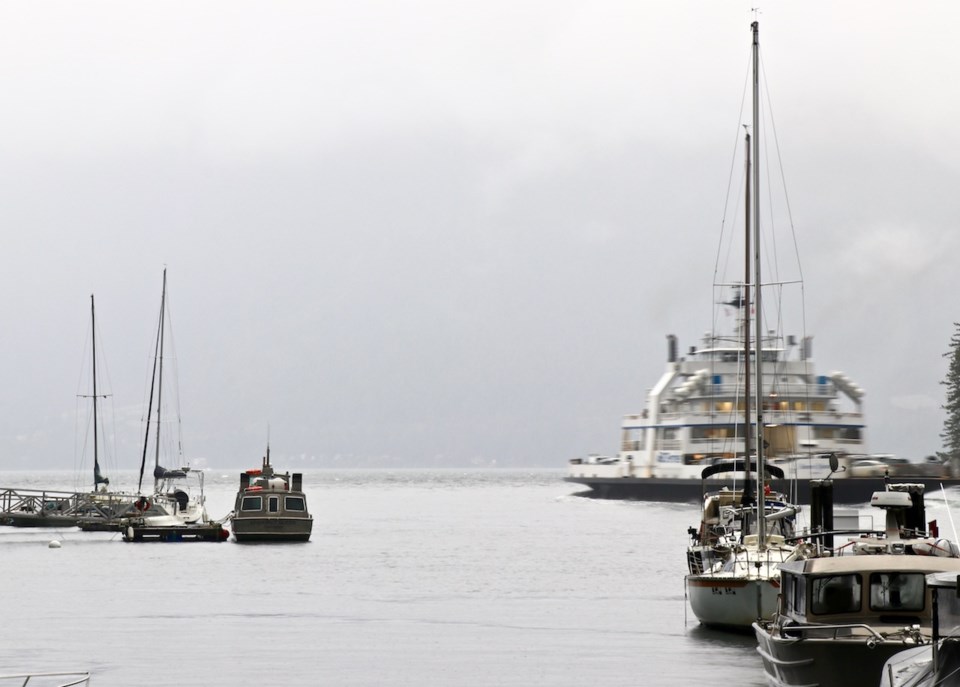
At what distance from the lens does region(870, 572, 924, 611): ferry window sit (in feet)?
71.4

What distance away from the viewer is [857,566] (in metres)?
22.0

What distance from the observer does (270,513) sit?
6825 centimetres

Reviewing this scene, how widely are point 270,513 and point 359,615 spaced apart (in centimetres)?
2787

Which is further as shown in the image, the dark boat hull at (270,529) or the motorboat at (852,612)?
the dark boat hull at (270,529)

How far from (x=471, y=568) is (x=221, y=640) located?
26.2 m

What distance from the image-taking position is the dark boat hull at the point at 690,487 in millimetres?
107750

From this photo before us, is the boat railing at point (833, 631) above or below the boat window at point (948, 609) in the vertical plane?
below

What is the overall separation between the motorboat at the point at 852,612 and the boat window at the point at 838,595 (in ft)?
0.05

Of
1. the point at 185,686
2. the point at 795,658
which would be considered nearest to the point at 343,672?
the point at 185,686

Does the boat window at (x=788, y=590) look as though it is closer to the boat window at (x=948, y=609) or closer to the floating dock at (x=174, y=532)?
the boat window at (x=948, y=609)

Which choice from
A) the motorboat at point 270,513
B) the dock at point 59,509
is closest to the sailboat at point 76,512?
the dock at point 59,509

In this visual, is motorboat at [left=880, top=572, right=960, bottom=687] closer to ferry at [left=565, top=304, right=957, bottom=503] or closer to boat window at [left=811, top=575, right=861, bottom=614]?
boat window at [left=811, top=575, right=861, bottom=614]

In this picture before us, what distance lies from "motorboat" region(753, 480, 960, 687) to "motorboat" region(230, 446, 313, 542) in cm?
4601

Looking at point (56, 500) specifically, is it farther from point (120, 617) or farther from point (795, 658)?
point (795, 658)
